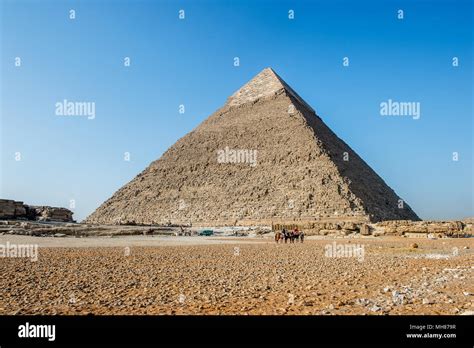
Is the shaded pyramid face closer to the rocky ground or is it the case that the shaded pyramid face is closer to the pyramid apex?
the pyramid apex

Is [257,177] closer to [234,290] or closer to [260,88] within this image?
[260,88]

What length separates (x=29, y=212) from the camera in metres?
37.0

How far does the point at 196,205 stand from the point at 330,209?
27.9m

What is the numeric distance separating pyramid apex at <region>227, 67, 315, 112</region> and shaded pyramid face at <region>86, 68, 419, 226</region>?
0.36 m

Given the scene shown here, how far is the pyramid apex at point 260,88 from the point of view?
10794 centimetres

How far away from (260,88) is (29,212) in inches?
3264

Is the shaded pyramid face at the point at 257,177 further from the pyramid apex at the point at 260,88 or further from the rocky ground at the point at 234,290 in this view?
the rocky ground at the point at 234,290

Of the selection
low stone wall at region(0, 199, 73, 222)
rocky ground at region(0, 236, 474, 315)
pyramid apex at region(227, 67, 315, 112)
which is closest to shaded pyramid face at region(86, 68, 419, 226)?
pyramid apex at region(227, 67, 315, 112)

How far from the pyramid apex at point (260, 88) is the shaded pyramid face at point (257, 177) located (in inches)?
14.1

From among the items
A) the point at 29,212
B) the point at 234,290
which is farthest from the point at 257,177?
the point at 234,290
